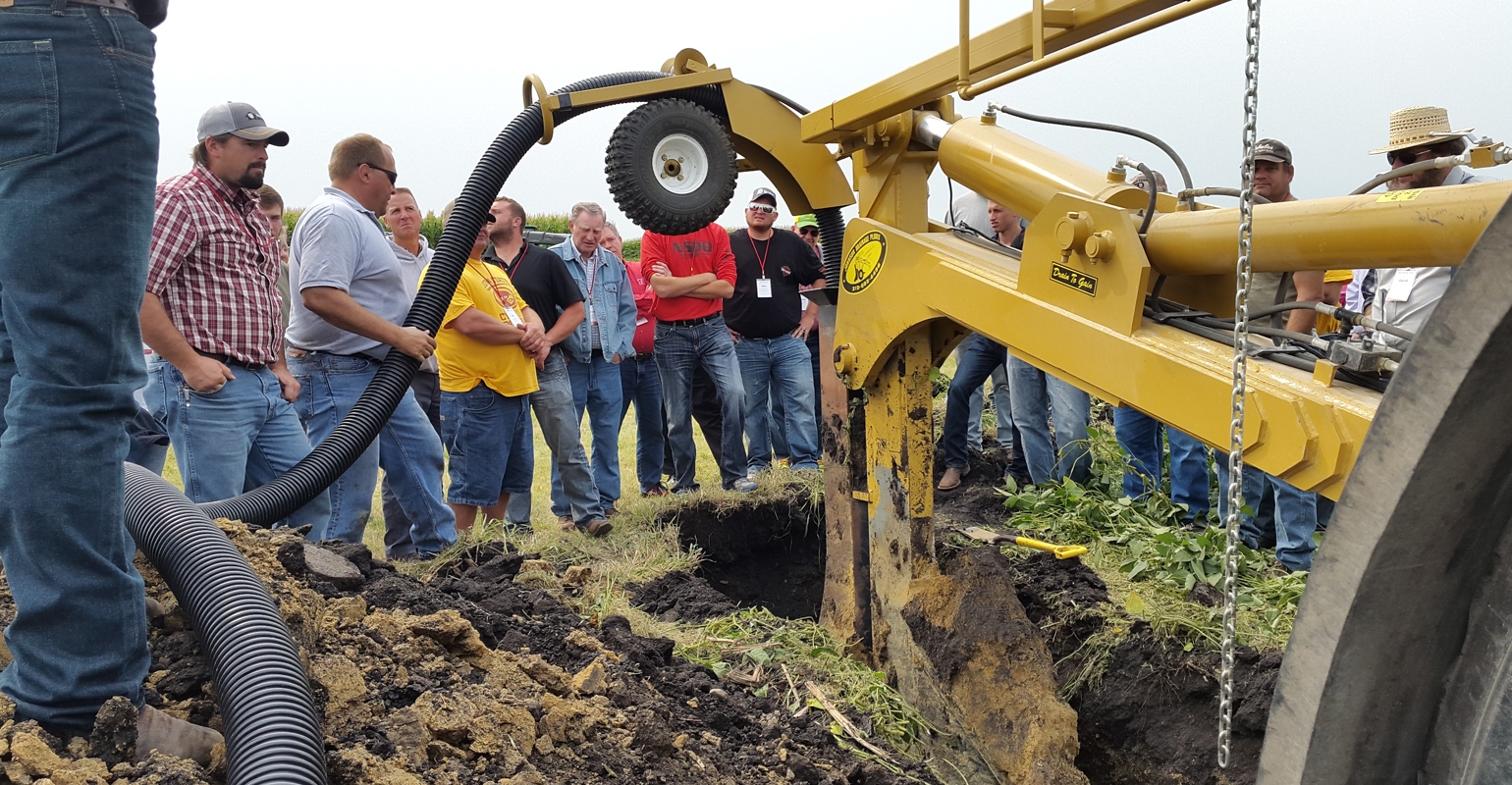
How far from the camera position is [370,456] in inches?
198

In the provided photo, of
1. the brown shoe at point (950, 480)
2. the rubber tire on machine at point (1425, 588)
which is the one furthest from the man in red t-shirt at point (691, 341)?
the rubber tire on machine at point (1425, 588)

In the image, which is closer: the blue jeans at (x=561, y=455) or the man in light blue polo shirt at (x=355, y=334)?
the man in light blue polo shirt at (x=355, y=334)

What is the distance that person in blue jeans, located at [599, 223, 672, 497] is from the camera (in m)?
7.84

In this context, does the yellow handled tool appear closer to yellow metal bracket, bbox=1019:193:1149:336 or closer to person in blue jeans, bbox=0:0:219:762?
yellow metal bracket, bbox=1019:193:1149:336

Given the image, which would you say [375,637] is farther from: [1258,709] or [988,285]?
[1258,709]

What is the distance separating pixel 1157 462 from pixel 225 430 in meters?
5.32

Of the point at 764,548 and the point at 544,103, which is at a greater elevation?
the point at 544,103

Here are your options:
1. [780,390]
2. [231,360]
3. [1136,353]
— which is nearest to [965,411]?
[780,390]

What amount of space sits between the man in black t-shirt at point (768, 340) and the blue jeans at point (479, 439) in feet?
7.69

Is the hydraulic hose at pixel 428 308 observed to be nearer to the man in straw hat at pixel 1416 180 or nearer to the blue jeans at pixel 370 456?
the blue jeans at pixel 370 456

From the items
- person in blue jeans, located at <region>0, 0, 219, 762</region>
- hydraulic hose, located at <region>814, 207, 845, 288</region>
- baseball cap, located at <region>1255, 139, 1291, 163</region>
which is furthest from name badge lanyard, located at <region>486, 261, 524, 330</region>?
baseball cap, located at <region>1255, 139, 1291, 163</region>

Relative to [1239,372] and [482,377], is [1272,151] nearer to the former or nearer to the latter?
[1239,372]

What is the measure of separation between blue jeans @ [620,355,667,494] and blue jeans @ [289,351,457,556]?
240 centimetres

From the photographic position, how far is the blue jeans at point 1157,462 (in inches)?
243
